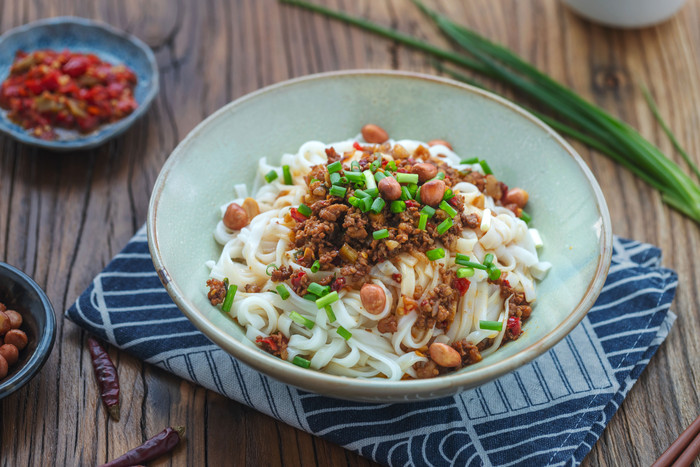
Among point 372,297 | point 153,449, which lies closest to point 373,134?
point 372,297

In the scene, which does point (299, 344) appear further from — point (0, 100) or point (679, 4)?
point (679, 4)

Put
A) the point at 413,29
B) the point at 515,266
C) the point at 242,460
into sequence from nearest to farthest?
the point at 242,460 < the point at 515,266 < the point at 413,29

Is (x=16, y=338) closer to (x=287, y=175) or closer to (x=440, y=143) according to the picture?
(x=287, y=175)

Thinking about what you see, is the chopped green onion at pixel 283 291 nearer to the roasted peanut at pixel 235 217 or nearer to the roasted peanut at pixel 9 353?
the roasted peanut at pixel 235 217

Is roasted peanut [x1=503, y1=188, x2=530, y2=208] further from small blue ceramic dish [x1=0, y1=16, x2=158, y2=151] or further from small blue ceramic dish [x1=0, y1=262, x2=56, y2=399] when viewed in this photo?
small blue ceramic dish [x1=0, y1=16, x2=158, y2=151]

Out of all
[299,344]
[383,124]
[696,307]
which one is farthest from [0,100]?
[696,307]
